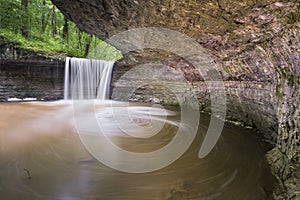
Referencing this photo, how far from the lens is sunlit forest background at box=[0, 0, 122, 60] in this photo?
31.6ft

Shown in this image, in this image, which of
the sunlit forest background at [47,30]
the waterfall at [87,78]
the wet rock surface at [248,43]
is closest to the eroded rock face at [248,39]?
the wet rock surface at [248,43]

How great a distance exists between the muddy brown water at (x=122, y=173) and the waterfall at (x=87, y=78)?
5044mm

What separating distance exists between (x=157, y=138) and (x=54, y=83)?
20.7ft

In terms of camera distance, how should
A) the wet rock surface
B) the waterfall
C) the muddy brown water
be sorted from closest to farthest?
the muddy brown water, the wet rock surface, the waterfall

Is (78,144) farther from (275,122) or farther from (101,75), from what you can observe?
(101,75)

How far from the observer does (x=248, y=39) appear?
3.56 meters

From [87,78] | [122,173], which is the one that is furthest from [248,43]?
[87,78]

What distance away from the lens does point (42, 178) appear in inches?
101

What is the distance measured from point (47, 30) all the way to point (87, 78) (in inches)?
260

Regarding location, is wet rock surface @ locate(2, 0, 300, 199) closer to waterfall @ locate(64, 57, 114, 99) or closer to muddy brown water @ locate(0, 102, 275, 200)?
muddy brown water @ locate(0, 102, 275, 200)

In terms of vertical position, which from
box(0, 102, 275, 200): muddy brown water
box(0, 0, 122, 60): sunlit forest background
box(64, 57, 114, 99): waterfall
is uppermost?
box(0, 0, 122, 60): sunlit forest background

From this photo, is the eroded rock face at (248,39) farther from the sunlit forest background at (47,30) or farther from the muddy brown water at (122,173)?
the sunlit forest background at (47,30)

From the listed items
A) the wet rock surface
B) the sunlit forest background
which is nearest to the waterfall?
the sunlit forest background

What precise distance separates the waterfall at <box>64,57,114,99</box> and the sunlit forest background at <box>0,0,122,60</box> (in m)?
0.91
